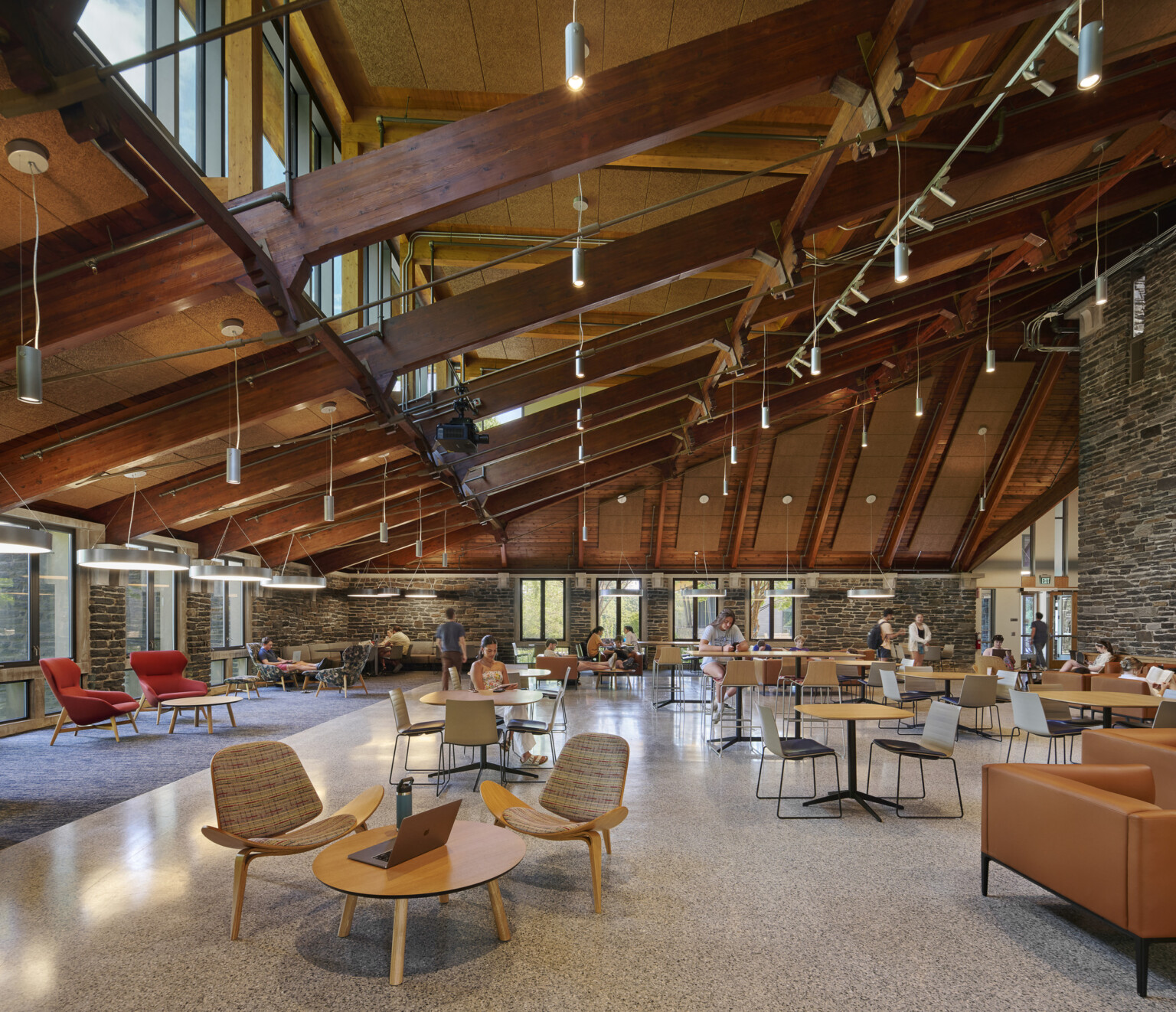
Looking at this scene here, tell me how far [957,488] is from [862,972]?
14.5 metres

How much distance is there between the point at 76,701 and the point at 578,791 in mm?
6864

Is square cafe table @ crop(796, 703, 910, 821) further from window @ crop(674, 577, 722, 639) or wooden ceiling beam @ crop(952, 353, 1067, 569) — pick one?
window @ crop(674, 577, 722, 639)

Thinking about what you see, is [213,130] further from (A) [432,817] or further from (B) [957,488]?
(B) [957,488]

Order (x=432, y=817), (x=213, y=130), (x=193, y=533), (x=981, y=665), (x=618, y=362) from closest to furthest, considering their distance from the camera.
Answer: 1. (x=432, y=817)
2. (x=213, y=130)
3. (x=618, y=362)
4. (x=981, y=665)
5. (x=193, y=533)

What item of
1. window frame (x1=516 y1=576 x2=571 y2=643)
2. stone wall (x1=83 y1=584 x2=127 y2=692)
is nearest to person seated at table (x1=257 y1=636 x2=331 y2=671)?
stone wall (x1=83 y1=584 x2=127 y2=692)

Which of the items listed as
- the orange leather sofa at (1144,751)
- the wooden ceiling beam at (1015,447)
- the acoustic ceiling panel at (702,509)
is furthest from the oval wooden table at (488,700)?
the wooden ceiling beam at (1015,447)

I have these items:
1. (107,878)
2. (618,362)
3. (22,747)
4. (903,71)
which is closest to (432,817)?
(107,878)

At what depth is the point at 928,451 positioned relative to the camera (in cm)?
1495

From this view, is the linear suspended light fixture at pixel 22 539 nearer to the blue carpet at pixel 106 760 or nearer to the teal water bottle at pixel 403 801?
the blue carpet at pixel 106 760

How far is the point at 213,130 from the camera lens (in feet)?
17.1

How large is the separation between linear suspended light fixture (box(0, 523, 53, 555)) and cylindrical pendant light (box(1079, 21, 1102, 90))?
6.03m

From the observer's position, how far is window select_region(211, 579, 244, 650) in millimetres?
13289

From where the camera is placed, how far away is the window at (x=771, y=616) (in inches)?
697

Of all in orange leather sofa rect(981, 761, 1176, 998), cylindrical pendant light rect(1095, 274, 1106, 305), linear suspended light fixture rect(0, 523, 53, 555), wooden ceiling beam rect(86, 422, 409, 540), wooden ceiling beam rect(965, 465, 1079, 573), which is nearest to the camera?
orange leather sofa rect(981, 761, 1176, 998)
